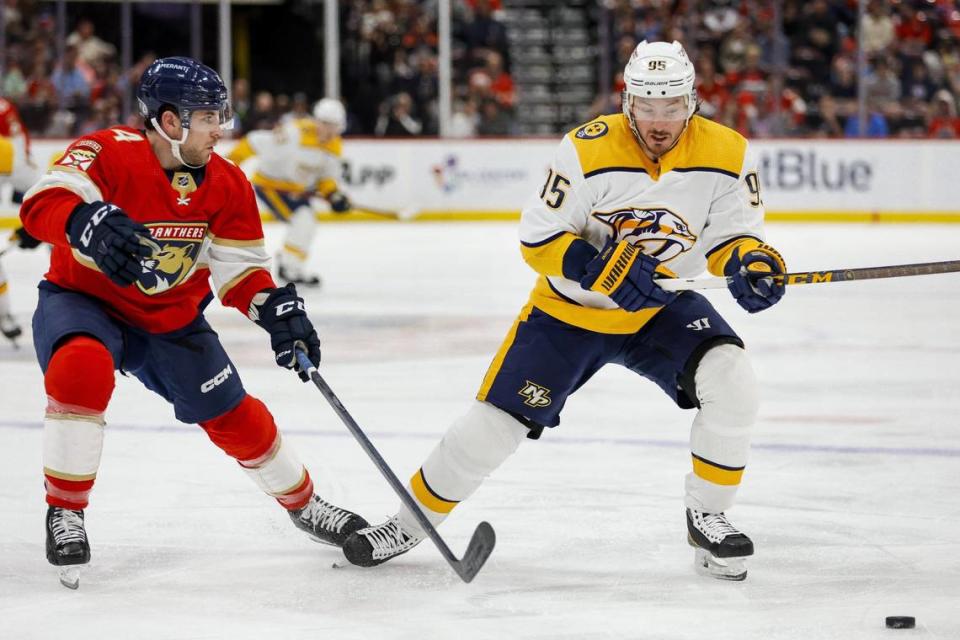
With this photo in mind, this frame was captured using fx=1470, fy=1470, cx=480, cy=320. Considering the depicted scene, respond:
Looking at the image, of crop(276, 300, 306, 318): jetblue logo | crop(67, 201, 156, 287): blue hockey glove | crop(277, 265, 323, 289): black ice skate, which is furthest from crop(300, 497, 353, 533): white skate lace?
crop(277, 265, 323, 289): black ice skate

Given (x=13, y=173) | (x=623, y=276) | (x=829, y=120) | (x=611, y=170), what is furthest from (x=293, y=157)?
(x=623, y=276)

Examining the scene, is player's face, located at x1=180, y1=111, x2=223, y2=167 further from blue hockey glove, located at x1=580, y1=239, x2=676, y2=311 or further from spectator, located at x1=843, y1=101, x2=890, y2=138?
spectator, located at x1=843, y1=101, x2=890, y2=138

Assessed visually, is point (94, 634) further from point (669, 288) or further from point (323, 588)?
point (669, 288)

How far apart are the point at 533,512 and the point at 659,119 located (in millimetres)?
1083

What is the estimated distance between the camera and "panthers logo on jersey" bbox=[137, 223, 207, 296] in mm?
2967

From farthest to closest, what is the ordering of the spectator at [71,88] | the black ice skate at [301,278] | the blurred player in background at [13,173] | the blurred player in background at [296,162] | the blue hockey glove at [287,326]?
the spectator at [71,88] → the blurred player in background at [296,162] → the black ice skate at [301,278] → the blurred player in background at [13,173] → the blue hockey glove at [287,326]

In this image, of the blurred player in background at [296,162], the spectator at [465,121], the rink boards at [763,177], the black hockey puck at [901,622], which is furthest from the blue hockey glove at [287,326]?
the spectator at [465,121]

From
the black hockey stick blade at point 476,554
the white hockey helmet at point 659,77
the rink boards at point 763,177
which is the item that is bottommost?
the rink boards at point 763,177

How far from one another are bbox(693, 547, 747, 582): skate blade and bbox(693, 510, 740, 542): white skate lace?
4cm

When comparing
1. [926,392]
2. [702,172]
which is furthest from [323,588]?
[926,392]

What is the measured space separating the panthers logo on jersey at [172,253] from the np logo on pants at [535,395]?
2.41 feet

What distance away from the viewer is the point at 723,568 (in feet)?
9.61

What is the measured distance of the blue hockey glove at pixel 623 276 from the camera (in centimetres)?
283

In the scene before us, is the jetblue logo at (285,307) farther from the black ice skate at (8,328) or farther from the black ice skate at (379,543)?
the black ice skate at (8,328)
